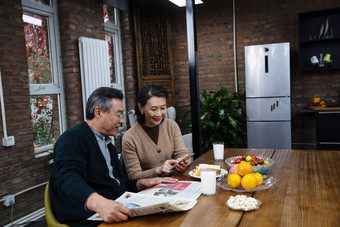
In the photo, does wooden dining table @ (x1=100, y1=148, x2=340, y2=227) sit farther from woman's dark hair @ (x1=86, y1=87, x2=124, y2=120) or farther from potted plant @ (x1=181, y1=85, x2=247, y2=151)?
potted plant @ (x1=181, y1=85, x2=247, y2=151)

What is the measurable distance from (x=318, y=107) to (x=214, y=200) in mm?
3656

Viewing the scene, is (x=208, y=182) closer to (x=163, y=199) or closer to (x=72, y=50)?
(x=163, y=199)

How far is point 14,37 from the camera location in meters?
2.91

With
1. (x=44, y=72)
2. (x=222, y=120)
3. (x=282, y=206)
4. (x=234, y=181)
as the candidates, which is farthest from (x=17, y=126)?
(x=222, y=120)

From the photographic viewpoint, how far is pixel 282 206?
120 centimetres

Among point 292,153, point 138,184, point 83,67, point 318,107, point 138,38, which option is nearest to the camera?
point 138,184

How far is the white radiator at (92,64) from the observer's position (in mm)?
3691

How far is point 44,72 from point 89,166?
7.87 feet

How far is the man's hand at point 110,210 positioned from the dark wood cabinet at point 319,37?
14.0ft

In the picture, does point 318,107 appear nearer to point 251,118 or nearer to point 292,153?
point 251,118

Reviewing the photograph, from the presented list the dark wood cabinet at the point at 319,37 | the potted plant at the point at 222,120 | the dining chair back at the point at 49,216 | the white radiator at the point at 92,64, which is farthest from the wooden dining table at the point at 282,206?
the dark wood cabinet at the point at 319,37

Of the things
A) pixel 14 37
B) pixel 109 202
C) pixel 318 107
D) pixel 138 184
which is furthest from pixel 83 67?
pixel 318 107

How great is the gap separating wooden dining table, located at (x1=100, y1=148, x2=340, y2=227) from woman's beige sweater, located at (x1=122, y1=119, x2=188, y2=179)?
282mm

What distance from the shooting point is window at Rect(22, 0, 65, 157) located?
131 inches
